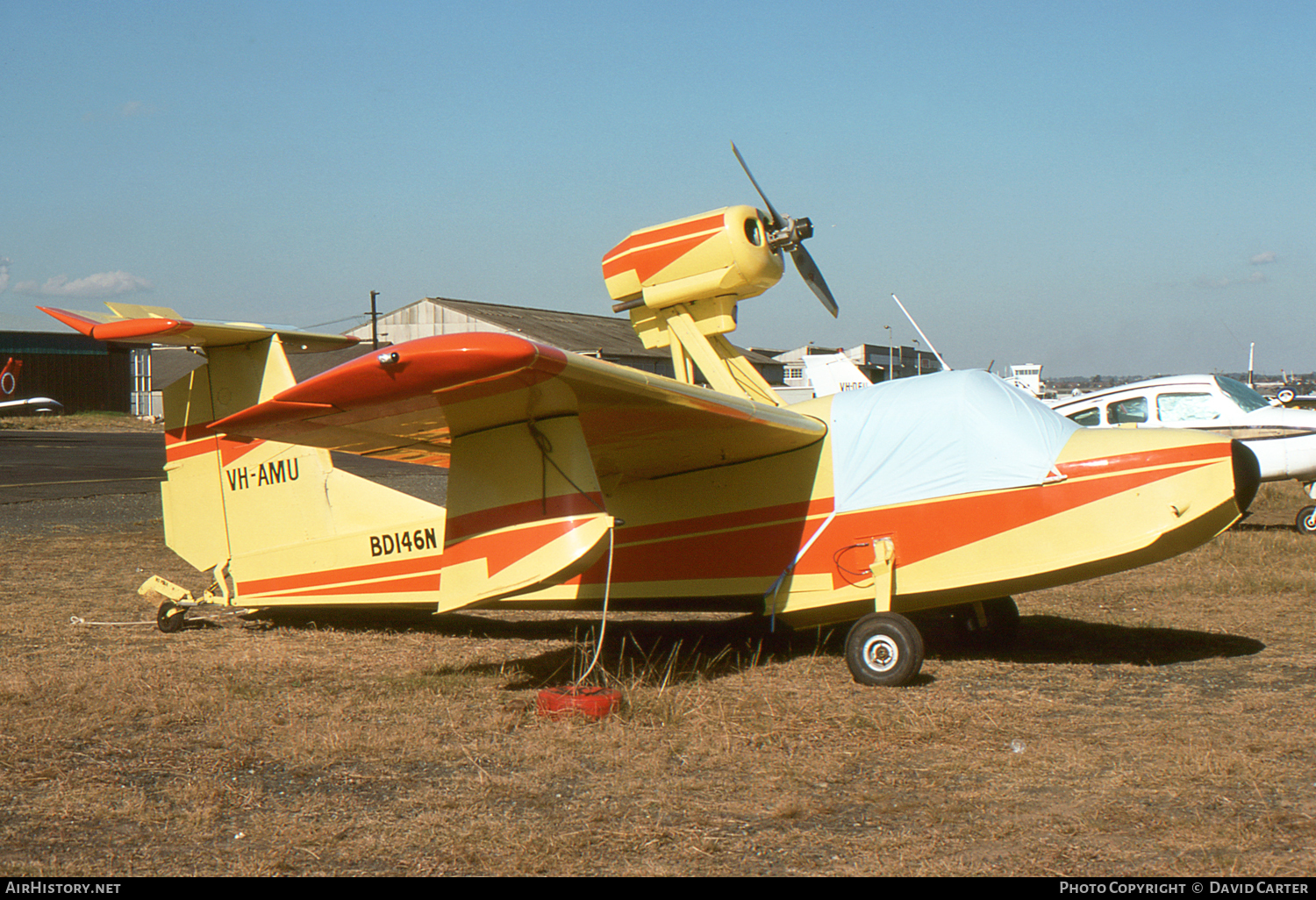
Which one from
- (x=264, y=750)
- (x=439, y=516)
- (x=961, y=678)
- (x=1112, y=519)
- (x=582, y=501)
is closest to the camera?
(x=264, y=750)

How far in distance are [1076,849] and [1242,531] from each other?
541 inches

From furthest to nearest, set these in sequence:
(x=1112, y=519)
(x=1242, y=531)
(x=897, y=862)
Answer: (x=1242, y=531) < (x=1112, y=519) < (x=897, y=862)

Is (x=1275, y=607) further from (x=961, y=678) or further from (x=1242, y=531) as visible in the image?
(x=1242, y=531)

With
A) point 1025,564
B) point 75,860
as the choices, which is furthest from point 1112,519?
point 75,860

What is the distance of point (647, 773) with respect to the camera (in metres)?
5.12

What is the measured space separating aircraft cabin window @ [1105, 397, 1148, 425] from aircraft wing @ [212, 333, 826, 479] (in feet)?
35.4

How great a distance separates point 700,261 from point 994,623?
4.02 m

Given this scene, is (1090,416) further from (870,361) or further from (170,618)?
(870,361)

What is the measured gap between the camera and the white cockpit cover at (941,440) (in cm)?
705

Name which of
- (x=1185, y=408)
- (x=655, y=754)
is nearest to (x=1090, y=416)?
(x=1185, y=408)

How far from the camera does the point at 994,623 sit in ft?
27.4

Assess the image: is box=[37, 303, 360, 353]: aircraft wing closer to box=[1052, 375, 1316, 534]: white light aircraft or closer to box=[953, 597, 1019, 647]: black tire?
box=[953, 597, 1019, 647]: black tire

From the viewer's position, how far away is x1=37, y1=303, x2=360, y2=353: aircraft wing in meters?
6.95

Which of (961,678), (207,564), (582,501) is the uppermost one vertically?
(582,501)
